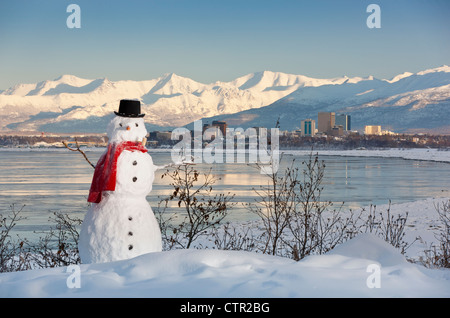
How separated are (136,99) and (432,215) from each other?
43.8 feet

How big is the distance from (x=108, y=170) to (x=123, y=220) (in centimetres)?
59

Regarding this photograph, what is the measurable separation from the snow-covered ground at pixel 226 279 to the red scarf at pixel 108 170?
6.64 feet

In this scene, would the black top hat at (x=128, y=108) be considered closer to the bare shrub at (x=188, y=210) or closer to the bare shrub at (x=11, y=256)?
the bare shrub at (x=188, y=210)

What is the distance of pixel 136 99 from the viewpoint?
6.45 meters

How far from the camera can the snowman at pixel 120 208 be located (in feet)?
19.4

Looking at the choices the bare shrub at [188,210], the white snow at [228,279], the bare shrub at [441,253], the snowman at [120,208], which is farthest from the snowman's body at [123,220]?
the bare shrub at [441,253]

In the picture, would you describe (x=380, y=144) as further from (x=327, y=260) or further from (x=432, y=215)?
(x=327, y=260)

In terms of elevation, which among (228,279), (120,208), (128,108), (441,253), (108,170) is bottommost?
(441,253)

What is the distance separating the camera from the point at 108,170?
599 centimetres

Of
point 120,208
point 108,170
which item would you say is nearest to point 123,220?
point 120,208

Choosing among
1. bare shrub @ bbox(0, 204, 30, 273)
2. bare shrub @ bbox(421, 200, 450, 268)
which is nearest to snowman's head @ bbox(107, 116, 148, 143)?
bare shrub @ bbox(0, 204, 30, 273)

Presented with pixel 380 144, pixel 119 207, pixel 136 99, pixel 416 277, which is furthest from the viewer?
pixel 380 144

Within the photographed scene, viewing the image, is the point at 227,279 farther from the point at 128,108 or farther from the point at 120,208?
the point at 128,108
